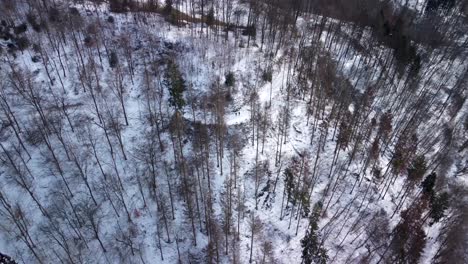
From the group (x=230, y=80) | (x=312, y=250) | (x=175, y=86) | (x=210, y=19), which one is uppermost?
(x=210, y=19)

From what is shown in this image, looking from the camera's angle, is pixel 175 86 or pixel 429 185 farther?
pixel 175 86

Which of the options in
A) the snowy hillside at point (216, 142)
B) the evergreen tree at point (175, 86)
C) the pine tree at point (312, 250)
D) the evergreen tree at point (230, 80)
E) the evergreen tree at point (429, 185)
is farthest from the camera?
the evergreen tree at point (230, 80)

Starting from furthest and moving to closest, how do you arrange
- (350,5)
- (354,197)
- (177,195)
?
(350,5) → (354,197) → (177,195)

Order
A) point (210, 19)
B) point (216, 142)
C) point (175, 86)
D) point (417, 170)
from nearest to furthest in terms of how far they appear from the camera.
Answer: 1. point (417, 170)
2. point (216, 142)
3. point (175, 86)
4. point (210, 19)

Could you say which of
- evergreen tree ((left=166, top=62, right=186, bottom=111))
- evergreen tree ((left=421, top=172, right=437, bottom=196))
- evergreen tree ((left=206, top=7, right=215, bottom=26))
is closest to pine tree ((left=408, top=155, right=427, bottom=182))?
evergreen tree ((left=421, top=172, right=437, bottom=196))

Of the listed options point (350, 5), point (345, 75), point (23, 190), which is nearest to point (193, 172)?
point (23, 190)

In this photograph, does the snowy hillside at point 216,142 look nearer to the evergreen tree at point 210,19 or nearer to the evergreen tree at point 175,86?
the evergreen tree at point 210,19

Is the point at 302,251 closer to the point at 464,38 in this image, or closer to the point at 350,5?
the point at 350,5

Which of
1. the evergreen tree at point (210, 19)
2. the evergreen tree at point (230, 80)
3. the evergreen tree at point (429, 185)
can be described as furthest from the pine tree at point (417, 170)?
the evergreen tree at point (210, 19)

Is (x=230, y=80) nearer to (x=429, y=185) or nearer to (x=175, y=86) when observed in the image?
(x=175, y=86)

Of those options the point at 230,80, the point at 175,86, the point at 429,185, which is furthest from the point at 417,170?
the point at 175,86

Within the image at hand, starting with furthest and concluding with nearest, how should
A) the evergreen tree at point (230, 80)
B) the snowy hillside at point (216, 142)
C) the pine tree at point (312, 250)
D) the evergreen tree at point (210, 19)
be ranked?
the evergreen tree at point (210, 19)
the evergreen tree at point (230, 80)
the snowy hillside at point (216, 142)
the pine tree at point (312, 250)
